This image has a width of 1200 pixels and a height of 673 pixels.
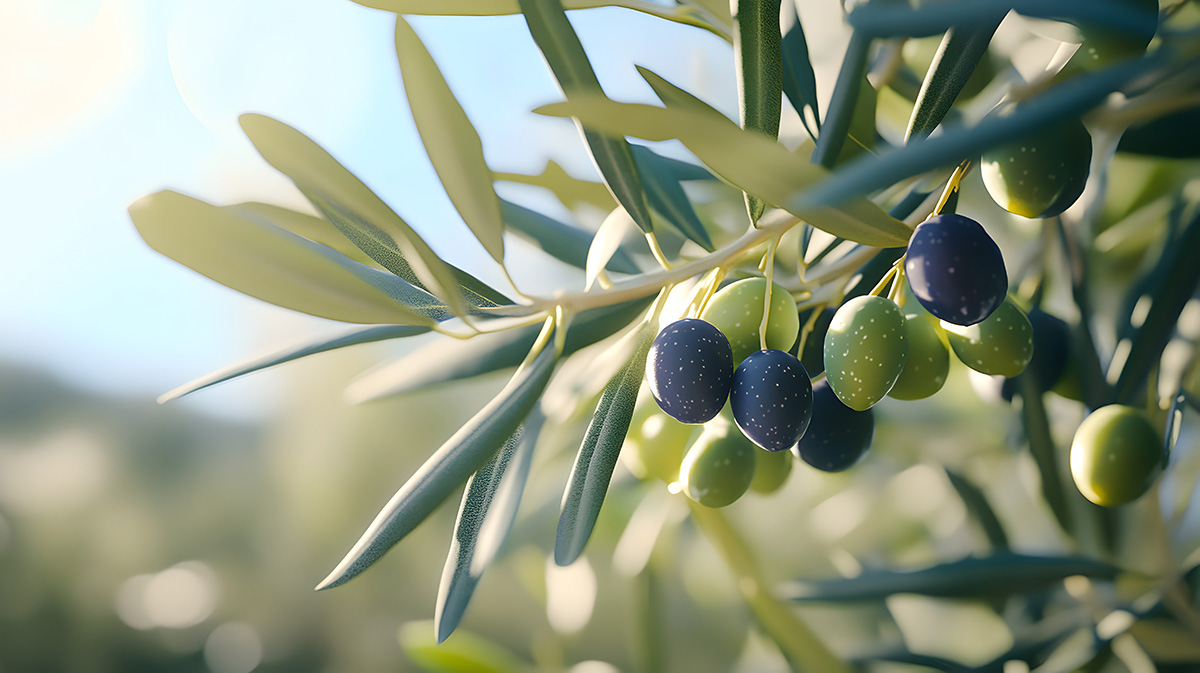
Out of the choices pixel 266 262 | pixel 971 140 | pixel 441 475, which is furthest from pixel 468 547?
pixel 971 140

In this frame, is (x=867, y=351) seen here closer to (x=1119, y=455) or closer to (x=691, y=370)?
(x=691, y=370)

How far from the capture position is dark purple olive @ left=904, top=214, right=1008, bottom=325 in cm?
24

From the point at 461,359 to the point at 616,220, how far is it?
0.15 m

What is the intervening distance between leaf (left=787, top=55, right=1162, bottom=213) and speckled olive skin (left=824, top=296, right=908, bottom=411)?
104 mm

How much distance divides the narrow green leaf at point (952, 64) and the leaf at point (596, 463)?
160 millimetres

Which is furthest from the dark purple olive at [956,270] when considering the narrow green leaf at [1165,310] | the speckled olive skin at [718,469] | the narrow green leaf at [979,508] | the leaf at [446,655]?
the leaf at [446,655]

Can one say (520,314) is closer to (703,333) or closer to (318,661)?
(703,333)

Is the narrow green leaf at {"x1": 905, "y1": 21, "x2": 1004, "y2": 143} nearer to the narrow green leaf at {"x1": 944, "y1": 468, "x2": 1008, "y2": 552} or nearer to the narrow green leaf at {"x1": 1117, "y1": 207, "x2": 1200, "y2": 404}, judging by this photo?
the narrow green leaf at {"x1": 1117, "y1": 207, "x2": 1200, "y2": 404}

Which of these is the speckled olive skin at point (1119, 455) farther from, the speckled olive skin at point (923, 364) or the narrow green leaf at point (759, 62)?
the narrow green leaf at point (759, 62)

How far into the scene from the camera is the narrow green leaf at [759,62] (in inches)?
11.2

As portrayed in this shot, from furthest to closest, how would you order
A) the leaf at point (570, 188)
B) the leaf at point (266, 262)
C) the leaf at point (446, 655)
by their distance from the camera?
the leaf at point (446, 655) → the leaf at point (570, 188) → the leaf at point (266, 262)

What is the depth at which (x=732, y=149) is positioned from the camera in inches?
8.7

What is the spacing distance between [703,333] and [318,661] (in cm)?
141

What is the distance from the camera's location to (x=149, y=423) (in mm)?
1438
